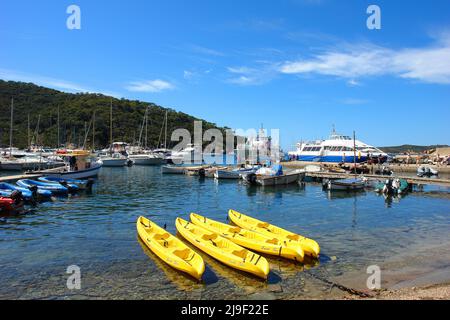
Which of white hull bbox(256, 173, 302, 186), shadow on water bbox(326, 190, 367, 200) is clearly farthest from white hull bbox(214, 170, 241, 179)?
shadow on water bbox(326, 190, 367, 200)

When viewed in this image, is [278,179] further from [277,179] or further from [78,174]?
[78,174]

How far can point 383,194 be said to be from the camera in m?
39.4

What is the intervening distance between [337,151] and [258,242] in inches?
2645

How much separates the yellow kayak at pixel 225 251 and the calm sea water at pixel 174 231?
1.32 feet

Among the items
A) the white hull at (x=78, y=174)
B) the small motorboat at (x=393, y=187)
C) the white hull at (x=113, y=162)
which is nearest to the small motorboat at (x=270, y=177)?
the small motorboat at (x=393, y=187)

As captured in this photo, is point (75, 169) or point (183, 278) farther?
point (75, 169)

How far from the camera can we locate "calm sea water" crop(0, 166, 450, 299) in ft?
42.1

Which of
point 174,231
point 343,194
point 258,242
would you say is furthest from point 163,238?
point 343,194

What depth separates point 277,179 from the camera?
4606cm

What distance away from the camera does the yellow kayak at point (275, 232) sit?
623 inches

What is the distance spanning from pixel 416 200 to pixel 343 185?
26.8 ft
